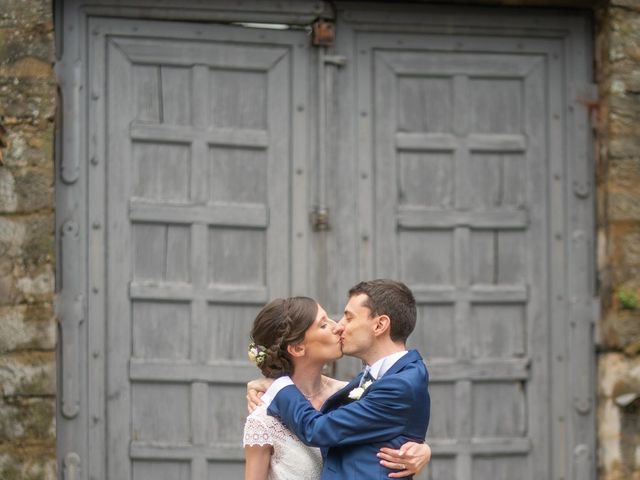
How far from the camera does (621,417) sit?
6.71 metres

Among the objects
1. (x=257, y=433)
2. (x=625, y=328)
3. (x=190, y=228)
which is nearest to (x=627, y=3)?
(x=625, y=328)

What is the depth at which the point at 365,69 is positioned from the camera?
267 inches

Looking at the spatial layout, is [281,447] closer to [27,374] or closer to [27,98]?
[27,374]

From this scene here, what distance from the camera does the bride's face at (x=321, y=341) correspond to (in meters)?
4.33

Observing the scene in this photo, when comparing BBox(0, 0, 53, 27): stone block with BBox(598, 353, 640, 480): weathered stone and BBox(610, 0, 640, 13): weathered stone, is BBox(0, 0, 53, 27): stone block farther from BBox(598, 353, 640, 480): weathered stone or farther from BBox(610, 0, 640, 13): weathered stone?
BBox(598, 353, 640, 480): weathered stone

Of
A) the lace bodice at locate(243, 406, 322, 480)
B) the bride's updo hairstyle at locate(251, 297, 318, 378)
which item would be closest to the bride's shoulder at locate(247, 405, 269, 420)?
the lace bodice at locate(243, 406, 322, 480)

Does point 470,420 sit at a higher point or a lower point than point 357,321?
lower

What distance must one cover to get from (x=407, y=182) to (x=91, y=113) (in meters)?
1.63

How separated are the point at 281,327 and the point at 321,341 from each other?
14 cm

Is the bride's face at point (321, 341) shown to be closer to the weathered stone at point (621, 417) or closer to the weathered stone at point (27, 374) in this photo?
the weathered stone at point (27, 374)

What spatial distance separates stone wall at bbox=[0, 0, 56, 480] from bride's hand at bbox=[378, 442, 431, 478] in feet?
8.23

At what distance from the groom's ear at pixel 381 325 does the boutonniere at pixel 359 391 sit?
159mm

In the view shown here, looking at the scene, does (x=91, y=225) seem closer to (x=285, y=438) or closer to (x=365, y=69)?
(x=365, y=69)

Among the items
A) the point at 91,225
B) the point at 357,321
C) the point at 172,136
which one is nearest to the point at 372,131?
the point at 172,136
